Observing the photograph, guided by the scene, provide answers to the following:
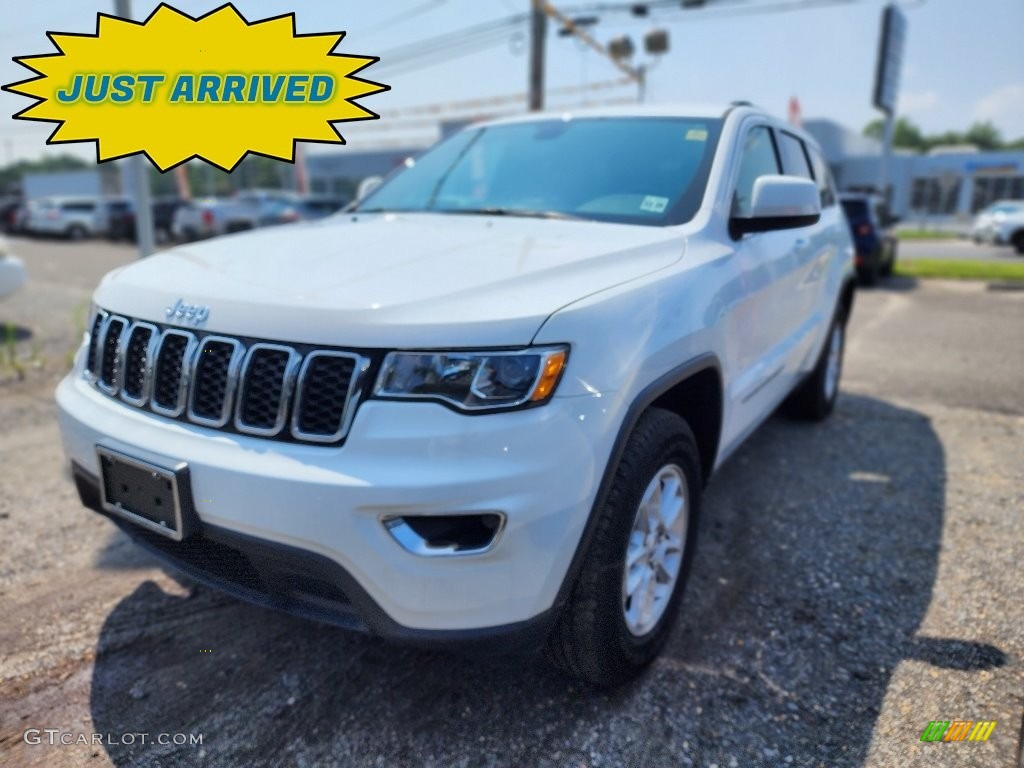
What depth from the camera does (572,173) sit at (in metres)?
3.29

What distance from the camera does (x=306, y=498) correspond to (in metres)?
1.87

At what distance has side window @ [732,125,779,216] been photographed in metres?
3.16

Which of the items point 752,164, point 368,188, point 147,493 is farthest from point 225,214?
point 147,493

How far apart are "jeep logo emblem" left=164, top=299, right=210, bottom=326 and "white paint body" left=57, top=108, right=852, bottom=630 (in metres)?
0.02

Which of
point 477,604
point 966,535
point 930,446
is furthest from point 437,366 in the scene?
point 930,446

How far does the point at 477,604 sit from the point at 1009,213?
89.1ft

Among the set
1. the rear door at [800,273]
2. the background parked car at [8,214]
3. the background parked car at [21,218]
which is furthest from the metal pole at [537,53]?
the background parked car at [8,214]

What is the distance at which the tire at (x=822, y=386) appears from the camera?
4.89 meters

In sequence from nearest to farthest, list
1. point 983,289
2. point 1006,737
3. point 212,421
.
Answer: point 212,421, point 1006,737, point 983,289

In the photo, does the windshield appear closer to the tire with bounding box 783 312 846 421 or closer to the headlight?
the headlight

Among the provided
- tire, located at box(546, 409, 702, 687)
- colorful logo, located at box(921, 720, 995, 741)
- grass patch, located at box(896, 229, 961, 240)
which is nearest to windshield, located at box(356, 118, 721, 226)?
tire, located at box(546, 409, 702, 687)

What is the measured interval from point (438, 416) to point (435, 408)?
0.02m

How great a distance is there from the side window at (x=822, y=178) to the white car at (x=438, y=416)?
2089 mm

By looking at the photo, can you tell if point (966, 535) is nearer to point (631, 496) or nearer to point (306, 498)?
point (631, 496)
